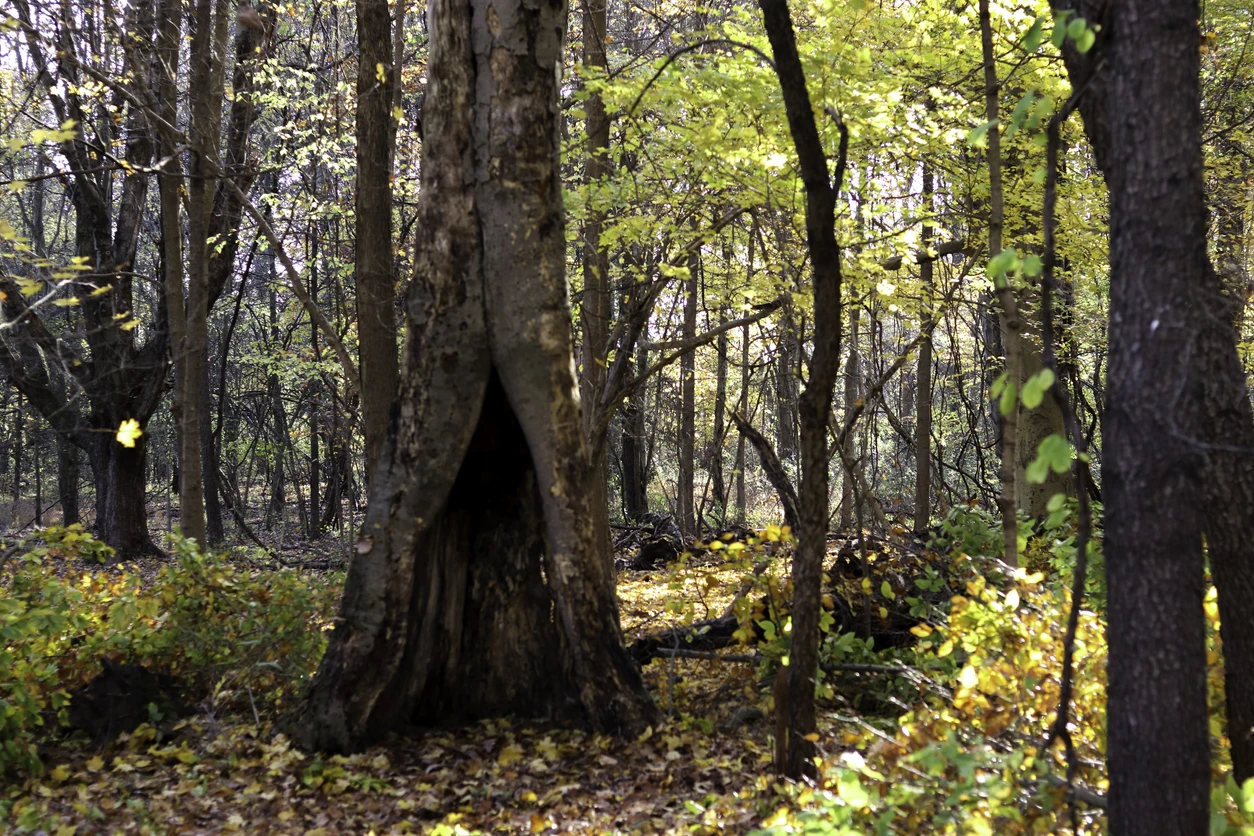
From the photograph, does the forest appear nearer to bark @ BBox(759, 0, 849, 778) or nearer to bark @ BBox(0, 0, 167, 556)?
bark @ BBox(759, 0, 849, 778)

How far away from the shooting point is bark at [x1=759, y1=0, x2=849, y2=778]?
3.57 m

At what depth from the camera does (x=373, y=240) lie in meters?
7.88

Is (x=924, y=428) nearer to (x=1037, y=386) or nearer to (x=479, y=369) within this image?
(x=479, y=369)

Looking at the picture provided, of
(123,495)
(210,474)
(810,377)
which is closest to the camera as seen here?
(810,377)

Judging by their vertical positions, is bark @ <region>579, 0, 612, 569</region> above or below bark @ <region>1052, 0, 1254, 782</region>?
above

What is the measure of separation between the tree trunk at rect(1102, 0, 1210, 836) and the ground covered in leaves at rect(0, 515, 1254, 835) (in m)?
0.23

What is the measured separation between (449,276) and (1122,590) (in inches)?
150

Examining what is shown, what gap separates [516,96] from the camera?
16.4 ft

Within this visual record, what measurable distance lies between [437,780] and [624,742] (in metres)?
1.02

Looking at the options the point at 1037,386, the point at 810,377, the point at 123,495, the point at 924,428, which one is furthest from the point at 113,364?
the point at 1037,386

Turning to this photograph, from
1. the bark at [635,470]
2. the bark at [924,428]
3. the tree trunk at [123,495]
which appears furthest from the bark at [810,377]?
the bark at [635,470]

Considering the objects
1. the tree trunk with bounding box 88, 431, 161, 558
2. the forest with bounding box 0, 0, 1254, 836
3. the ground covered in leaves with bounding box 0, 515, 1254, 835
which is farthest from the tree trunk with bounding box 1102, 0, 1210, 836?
the tree trunk with bounding box 88, 431, 161, 558

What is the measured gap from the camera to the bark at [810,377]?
3.57 meters

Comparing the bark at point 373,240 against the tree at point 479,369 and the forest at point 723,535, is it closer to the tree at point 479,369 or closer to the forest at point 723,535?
the forest at point 723,535
